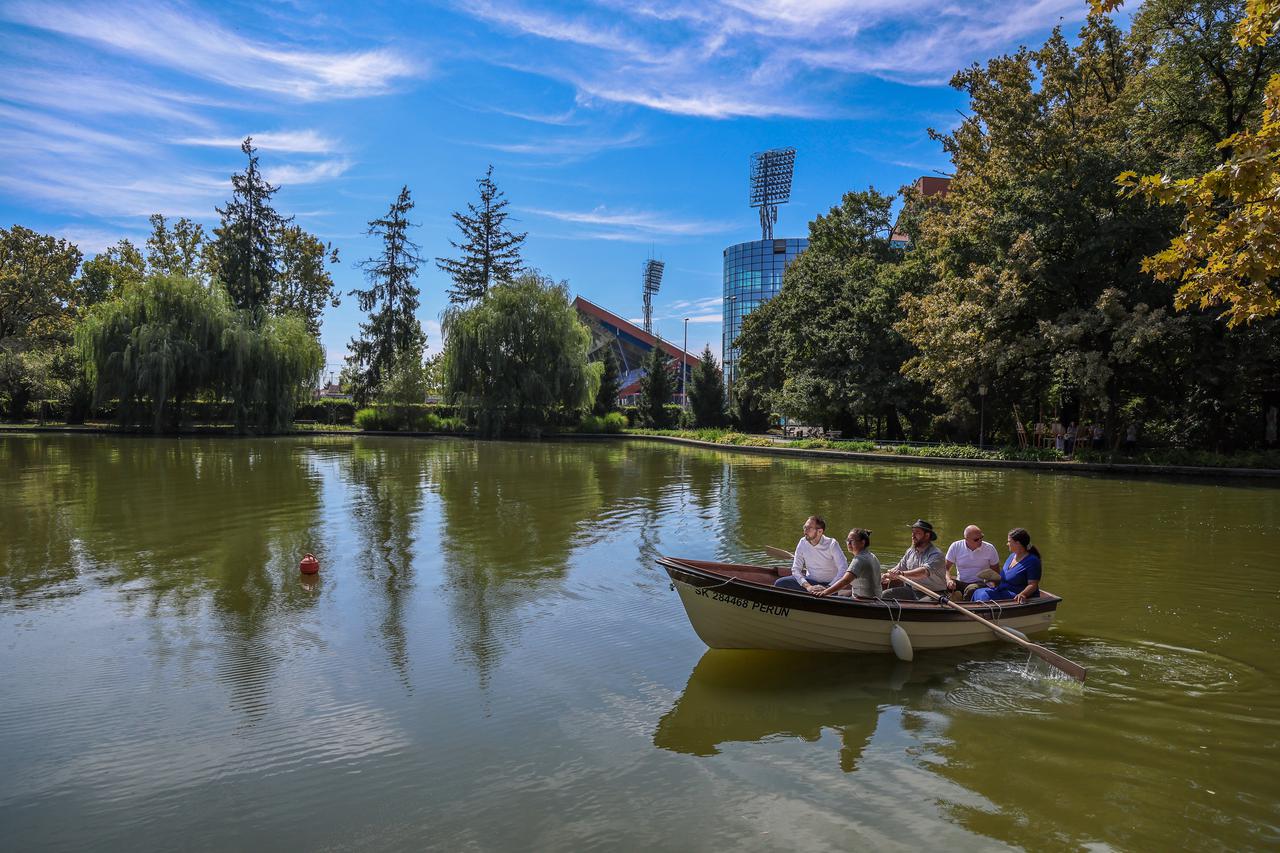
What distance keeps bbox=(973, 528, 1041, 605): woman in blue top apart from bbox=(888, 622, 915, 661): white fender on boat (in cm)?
137

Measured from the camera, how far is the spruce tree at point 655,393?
54.3 metres

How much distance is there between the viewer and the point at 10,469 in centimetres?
2377

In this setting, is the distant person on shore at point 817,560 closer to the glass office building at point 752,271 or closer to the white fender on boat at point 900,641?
the white fender on boat at point 900,641

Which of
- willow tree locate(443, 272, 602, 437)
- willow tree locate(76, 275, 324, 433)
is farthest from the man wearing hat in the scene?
willow tree locate(76, 275, 324, 433)

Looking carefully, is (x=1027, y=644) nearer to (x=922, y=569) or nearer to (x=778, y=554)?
(x=922, y=569)

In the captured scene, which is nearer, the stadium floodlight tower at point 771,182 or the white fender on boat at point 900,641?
the white fender on boat at point 900,641

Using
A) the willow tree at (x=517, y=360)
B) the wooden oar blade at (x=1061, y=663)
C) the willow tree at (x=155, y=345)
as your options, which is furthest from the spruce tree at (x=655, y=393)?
the wooden oar blade at (x=1061, y=663)

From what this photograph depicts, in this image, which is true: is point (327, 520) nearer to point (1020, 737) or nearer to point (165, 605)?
point (165, 605)

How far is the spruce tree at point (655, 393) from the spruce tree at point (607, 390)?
2.45 metres

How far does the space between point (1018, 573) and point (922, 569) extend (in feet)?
3.45

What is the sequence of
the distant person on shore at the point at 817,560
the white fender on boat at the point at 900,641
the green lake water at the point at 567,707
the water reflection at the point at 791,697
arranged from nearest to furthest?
the green lake water at the point at 567,707 < the water reflection at the point at 791,697 < the white fender on boat at the point at 900,641 < the distant person on shore at the point at 817,560

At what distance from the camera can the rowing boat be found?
7246mm

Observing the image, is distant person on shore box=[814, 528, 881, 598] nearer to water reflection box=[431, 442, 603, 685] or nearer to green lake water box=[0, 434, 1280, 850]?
green lake water box=[0, 434, 1280, 850]

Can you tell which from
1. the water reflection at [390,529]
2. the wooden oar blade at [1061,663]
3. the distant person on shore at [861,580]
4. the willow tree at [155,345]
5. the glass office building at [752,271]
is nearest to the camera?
the wooden oar blade at [1061,663]
